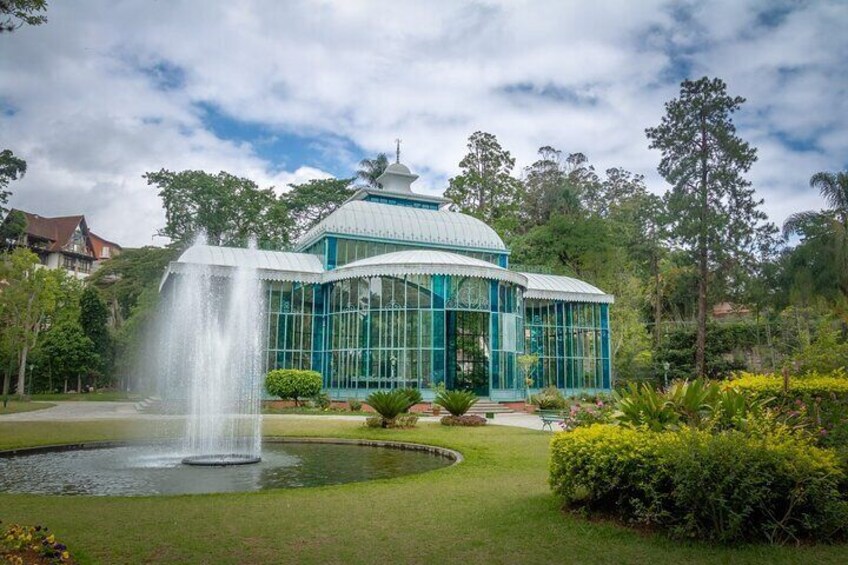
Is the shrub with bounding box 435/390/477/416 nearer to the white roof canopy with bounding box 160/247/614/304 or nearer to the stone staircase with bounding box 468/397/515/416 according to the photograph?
the stone staircase with bounding box 468/397/515/416

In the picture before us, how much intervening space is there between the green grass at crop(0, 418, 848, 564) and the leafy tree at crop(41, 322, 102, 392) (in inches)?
1525

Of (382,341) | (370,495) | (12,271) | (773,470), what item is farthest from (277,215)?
(773,470)

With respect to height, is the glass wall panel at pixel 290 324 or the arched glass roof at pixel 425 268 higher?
the arched glass roof at pixel 425 268

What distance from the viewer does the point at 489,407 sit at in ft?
81.0

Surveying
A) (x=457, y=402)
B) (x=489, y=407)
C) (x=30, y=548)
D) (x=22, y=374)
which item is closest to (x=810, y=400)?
(x=30, y=548)

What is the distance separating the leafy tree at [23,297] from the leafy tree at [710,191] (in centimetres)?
3547

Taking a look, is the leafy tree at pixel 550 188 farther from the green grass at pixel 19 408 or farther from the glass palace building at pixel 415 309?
the green grass at pixel 19 408

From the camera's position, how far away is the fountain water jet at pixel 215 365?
46.5 feet

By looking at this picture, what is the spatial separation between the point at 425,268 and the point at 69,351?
29.6 m

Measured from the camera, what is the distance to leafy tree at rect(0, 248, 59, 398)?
34.0 meters

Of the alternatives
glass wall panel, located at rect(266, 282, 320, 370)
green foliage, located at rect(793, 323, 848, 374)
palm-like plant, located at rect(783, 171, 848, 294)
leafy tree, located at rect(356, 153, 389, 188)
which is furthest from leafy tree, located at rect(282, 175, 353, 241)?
green foliage, located at rect(793, 323, 848, 374)

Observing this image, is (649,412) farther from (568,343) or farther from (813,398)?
(568,343)

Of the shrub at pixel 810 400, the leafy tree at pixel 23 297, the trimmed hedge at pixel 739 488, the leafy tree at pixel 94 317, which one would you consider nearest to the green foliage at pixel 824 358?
the shrub at pixel 810 400

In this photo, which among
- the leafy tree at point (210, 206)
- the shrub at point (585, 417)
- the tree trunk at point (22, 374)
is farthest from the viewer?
the leafy tree at point (210, 206)
